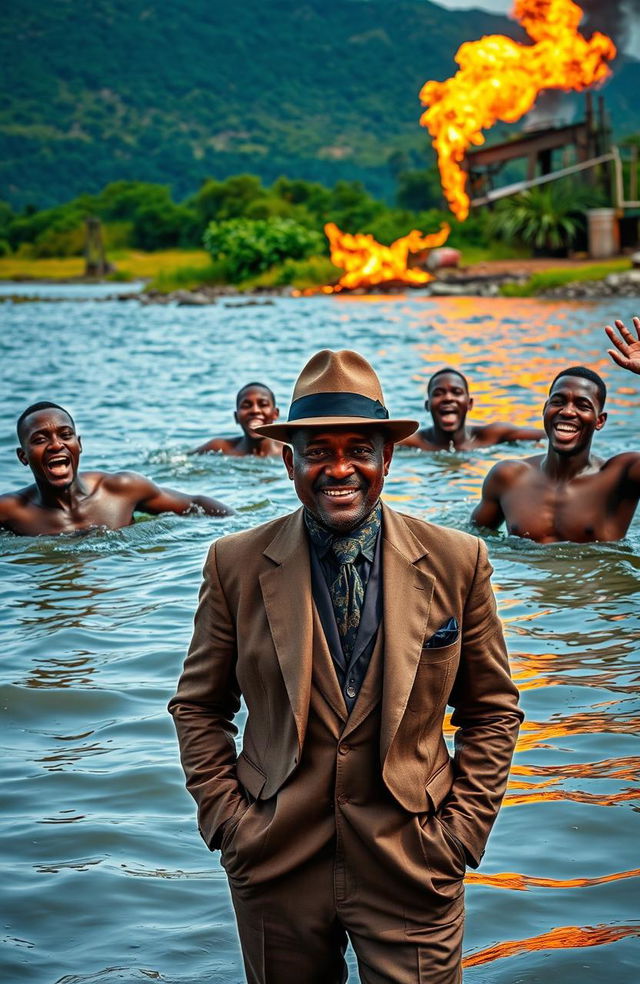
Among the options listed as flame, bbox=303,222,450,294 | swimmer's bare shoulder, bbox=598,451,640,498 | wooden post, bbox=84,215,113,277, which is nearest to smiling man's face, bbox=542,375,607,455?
swimmer's bare shoulder, bbox=598,451,640,498

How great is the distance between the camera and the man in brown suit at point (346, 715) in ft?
10.1

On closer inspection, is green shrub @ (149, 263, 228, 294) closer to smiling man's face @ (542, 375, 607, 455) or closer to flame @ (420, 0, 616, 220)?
flame @ (420, 0, 616, 220)

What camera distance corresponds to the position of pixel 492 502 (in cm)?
920

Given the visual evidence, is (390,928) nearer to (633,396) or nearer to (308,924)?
(308,924)

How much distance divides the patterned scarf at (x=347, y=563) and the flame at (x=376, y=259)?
45484mm

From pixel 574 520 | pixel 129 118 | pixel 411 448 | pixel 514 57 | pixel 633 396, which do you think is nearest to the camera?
pixel 574 520

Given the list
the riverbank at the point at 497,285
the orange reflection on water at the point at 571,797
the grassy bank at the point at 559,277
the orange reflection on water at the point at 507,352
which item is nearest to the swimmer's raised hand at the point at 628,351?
the orange reflection on water at the point at 571,797

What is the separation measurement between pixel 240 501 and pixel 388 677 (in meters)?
8.59

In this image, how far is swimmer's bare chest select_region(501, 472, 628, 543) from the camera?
8.84 metres

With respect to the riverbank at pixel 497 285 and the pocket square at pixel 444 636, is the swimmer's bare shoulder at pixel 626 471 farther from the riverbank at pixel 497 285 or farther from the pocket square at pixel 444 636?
the riverbank at pixel 497 285

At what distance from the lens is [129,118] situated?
642ft

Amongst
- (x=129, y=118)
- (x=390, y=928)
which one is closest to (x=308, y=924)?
(x=390, y=928)

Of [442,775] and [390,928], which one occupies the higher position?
[442,775]

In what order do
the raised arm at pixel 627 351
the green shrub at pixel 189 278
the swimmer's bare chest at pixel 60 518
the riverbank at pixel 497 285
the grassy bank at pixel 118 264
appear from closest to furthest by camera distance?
the raised arm at pixel 627 351 < the swimmer's bare chest at pixel 60 518 < the riverbank at pixel 497 285 < the green shrub at pixel 189 278 < the grassy bank at pixel 118 264
